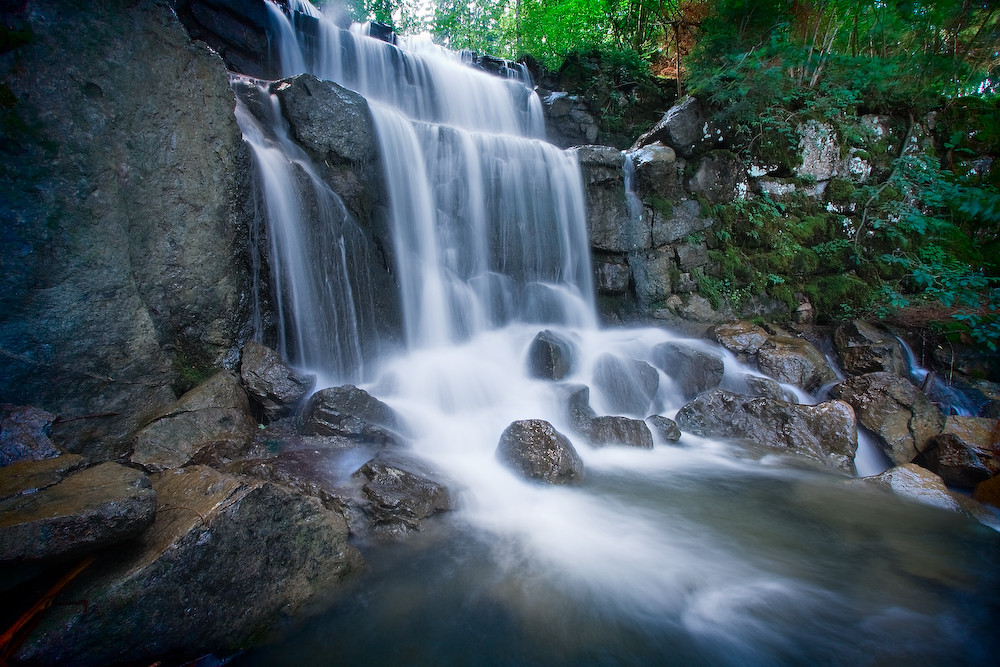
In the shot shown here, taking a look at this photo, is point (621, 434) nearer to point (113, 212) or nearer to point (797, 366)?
point (797, 366)

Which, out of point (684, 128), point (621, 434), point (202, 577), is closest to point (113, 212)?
point (202, 577)

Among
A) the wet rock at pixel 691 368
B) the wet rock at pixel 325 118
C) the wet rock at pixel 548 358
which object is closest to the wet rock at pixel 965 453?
the wet rock at pixel 691 368

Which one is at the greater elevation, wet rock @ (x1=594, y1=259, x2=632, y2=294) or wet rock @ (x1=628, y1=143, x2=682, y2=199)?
wet rock @ (x1=628, y1=143, x2=682, y2=199)

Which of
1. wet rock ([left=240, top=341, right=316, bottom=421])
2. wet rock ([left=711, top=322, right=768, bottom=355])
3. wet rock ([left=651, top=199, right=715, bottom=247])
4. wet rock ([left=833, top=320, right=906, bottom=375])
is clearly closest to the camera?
wet rock ([left=240, top=341, right=316, bottom=421])

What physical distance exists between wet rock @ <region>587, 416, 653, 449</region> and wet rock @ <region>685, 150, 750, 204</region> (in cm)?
650

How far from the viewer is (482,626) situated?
106 inches

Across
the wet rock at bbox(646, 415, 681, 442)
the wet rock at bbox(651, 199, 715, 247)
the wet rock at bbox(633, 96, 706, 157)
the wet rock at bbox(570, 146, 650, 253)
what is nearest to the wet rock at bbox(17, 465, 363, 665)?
the wet rock at bbox(646, 415, 681, 442)

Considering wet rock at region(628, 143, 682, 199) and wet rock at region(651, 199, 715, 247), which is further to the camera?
wet rock at region(651, 199, 715, 247)

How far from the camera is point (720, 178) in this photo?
10.0m

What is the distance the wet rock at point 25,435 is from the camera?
2.97 metres

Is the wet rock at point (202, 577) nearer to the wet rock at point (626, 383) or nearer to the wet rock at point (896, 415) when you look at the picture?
the wet rock at point (626, 383)

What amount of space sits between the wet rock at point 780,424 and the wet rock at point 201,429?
537 centimetres

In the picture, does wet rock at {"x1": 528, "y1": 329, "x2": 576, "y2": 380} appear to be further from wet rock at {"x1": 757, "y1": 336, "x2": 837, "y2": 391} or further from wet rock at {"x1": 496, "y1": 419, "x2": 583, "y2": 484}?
wet rock at {"x1": 757, "y1": 336, "x2": 837, "y2": 391}

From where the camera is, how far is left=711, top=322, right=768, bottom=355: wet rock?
795cm
